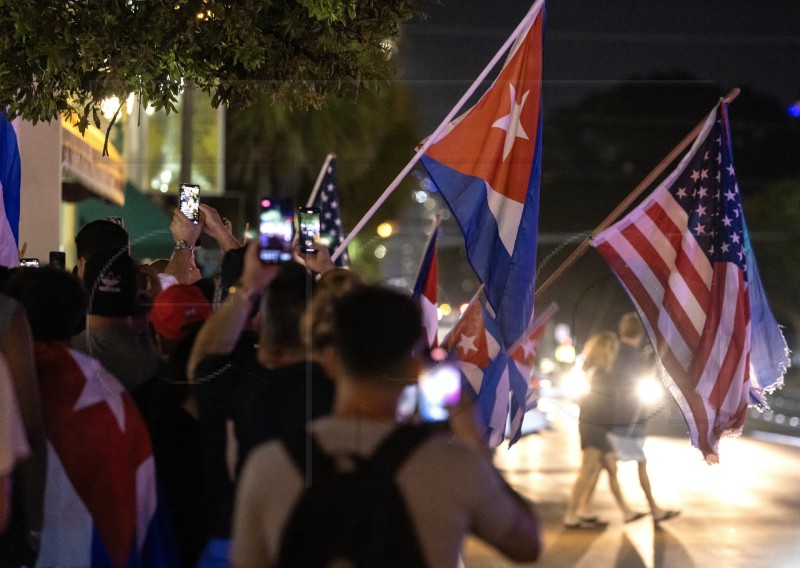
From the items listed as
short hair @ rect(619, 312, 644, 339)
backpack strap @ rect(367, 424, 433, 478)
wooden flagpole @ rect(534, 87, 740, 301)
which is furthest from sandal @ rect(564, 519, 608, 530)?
backpack strap @ rect(367, 424, 433, 478)

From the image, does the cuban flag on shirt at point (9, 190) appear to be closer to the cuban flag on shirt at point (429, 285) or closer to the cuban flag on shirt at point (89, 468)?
the cuban flag on shirt at point (429, 285)

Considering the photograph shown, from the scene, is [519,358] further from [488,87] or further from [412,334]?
[412,334]

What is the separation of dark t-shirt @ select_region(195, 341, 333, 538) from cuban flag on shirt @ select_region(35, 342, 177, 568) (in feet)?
0.75

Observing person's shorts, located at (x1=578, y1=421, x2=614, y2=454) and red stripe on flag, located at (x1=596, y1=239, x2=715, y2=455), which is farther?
person's shorts, located at (x1=578, y1=421, x2=614, y2=454)

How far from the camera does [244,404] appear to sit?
4.10 metres

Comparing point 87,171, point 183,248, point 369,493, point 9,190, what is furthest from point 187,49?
point 369,493

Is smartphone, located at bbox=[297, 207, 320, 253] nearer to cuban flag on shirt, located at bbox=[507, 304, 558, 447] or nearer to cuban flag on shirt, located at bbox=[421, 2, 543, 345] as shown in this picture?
cuban flag on shirt, located at bbox=[421, 2, 543, 345]

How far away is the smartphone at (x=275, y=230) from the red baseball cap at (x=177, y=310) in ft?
1.66

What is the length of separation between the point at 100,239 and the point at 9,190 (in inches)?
104

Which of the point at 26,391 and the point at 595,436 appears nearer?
the point at 26,391

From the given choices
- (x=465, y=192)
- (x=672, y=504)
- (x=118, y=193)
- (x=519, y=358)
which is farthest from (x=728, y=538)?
(x=118, y=193)

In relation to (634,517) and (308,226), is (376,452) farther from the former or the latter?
(634,517)

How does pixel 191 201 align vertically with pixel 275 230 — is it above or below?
above

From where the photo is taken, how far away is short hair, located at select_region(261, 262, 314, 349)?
12.9 ft
